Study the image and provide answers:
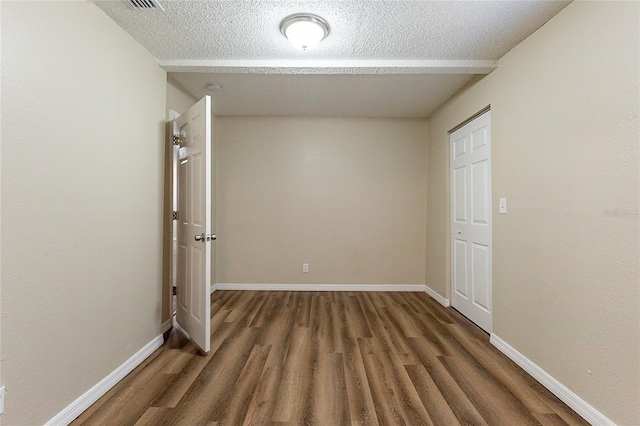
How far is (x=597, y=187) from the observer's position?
1.48 m

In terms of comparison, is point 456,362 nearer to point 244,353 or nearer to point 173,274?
point 244,353

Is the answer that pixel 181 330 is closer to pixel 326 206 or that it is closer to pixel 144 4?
pixel 326 206

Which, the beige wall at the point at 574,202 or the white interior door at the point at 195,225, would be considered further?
the white interior door at the point at 195,225

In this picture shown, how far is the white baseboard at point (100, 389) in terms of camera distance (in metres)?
1.43

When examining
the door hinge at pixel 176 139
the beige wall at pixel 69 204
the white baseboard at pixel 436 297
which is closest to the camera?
the beige wall at pixel 69 204

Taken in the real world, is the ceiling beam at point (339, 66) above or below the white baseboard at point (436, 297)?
above

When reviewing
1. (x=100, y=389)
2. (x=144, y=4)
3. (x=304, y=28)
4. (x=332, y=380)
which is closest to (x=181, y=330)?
(x=100, y=389)

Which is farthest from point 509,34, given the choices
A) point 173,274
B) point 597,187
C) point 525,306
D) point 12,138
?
point 173,274

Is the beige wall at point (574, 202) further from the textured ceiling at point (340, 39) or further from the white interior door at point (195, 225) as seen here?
the white interior door at point (195, 225)

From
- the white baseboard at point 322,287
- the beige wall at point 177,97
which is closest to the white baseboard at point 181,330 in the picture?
the white baseboard at point 322,287

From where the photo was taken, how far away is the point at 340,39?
204 cm

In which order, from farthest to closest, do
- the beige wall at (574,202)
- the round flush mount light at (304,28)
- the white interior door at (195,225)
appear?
the white interior door at (195,225)
the round flush mount light at (304,28)
the beige wall at (574,202)

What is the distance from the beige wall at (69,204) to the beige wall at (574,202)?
285 centimetres

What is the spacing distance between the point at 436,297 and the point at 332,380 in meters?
2.25
